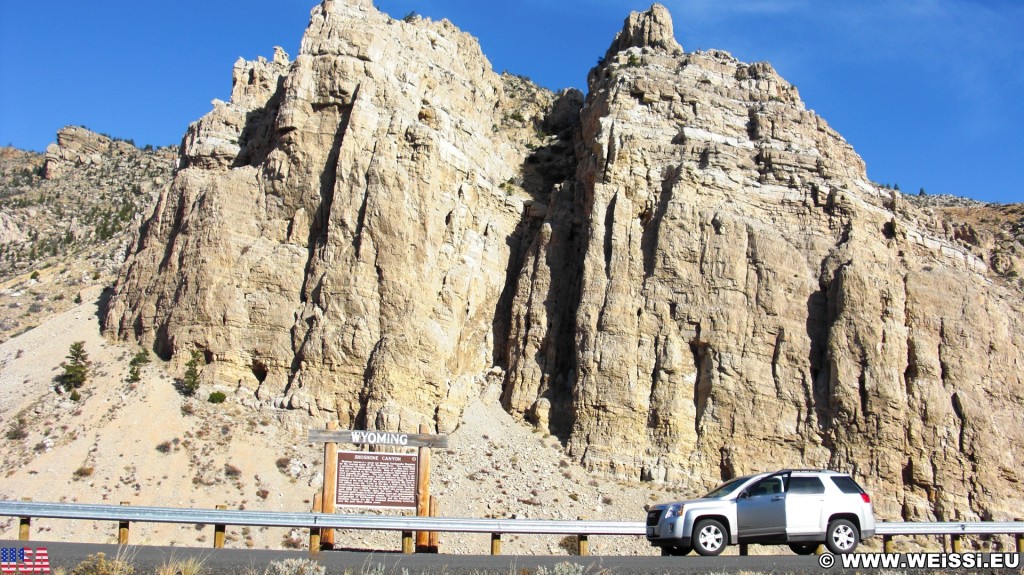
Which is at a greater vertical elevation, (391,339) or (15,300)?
(15,300)

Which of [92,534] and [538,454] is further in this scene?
[538,454]

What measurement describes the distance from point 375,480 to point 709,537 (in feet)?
24.9

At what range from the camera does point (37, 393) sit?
1481 inches

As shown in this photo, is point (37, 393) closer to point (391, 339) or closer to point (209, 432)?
point (209, 432)

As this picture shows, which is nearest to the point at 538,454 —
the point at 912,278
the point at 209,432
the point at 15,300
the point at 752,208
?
the point at 209,432

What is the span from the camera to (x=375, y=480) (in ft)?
64.5

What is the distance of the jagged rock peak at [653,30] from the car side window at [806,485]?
141 feet

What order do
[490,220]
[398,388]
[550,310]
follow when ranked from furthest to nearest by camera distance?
1. [490,220]
2. [550,310]
3. [398,388]

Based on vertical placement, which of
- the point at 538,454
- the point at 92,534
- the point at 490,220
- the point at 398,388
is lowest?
the point at 92,534

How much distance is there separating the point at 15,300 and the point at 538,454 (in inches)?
1415

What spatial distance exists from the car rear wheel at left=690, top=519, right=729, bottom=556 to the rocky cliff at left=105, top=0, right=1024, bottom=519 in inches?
825

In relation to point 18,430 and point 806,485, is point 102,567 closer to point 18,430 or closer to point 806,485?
point 806,485

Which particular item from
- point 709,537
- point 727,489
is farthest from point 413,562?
point 727,489

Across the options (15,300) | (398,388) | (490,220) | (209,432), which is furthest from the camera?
(15,300)
